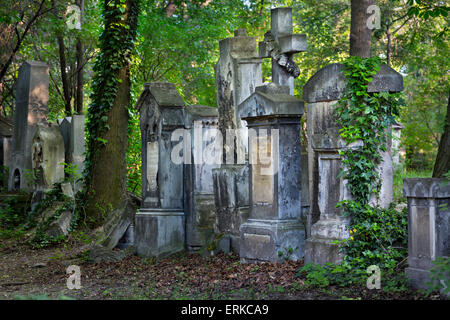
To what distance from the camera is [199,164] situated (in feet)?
28.9

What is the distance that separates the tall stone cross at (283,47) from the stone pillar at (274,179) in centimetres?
51

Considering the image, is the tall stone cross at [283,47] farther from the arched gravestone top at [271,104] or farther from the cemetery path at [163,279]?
the cemetery path at [163,279]

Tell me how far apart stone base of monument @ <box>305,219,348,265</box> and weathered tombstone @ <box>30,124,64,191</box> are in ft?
26.8

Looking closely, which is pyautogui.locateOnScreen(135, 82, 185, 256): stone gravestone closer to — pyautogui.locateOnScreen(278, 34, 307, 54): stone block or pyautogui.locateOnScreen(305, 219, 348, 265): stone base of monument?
pyautogui.locateOnScreen(278, 34, 307, 54): stone block

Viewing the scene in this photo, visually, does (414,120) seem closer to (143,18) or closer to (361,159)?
(143,18)

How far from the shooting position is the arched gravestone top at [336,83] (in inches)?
242

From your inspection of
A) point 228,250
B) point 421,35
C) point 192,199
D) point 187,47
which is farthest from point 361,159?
point 187,47

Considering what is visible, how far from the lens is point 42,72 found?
15.1 metres

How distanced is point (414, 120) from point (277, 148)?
16.8 meters

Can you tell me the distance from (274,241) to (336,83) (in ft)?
6.92

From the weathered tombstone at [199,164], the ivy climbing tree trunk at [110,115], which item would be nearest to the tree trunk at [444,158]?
the weathered tombstone at [199,164]

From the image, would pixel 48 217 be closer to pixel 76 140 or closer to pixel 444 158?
pixel 76 140

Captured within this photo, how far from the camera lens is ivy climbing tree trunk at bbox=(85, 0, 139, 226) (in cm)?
1109

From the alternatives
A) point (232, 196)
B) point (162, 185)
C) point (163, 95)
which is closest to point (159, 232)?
point (162, 185)
